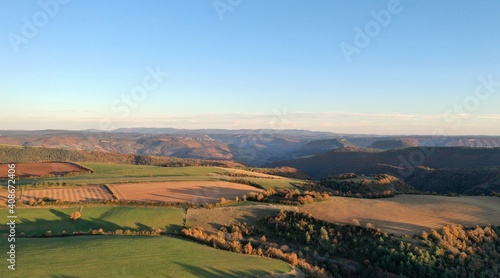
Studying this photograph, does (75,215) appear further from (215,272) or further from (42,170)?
(42,170)

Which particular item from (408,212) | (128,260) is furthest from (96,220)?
(408,212)

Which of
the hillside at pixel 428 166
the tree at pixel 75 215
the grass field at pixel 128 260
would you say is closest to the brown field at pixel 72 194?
the tree at pixel 75 215

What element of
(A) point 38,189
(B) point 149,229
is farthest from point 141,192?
(B) point 149,229

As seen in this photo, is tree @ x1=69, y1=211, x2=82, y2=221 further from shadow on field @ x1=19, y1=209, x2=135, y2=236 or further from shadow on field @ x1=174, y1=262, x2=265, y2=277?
shadow on field @ x1=174, y1=262, x2=265, y2=277

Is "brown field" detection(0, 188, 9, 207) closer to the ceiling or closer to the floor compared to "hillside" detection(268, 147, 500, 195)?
closer to the ceiling

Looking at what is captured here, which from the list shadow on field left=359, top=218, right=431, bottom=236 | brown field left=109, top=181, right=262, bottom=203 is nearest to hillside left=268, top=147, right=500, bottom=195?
shadow on field left=359, top=218, right=431, bottom=236
